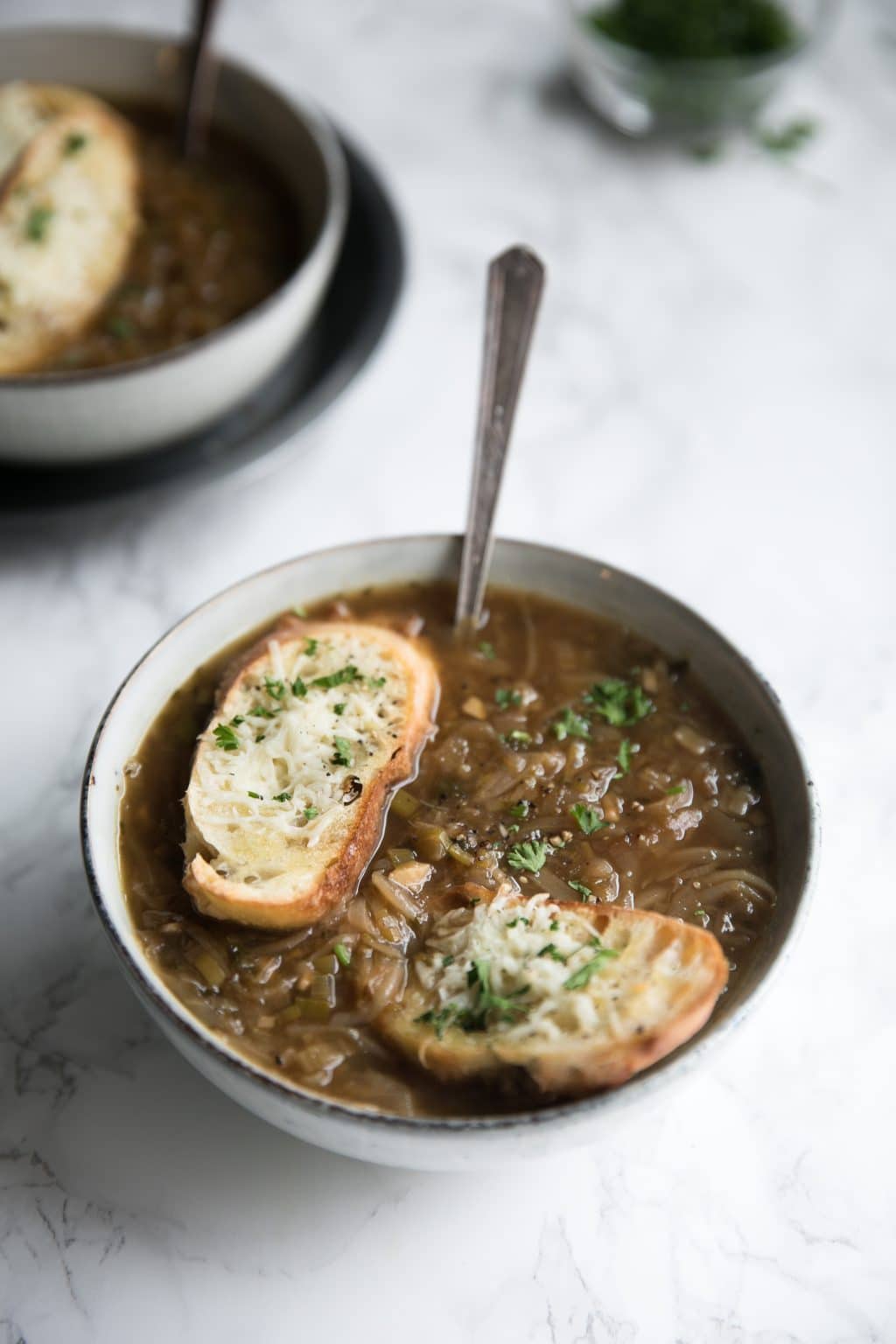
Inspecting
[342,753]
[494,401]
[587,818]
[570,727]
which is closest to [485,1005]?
[587,818]

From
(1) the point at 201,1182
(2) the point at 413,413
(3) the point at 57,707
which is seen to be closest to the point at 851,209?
(2) the point at 413,413

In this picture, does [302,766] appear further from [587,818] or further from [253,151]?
[253,151]

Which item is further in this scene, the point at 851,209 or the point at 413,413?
the point at 851,209

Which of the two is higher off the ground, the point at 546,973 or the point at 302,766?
the point at 546,973

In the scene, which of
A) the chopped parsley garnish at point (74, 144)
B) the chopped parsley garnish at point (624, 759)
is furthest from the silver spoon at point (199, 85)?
the chopped parsley garnish at point (624, 759)

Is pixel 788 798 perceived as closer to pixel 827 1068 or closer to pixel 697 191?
pixel 827 1068

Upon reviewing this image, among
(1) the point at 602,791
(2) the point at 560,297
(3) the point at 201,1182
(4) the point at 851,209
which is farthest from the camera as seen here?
(4) the point at 851,209
